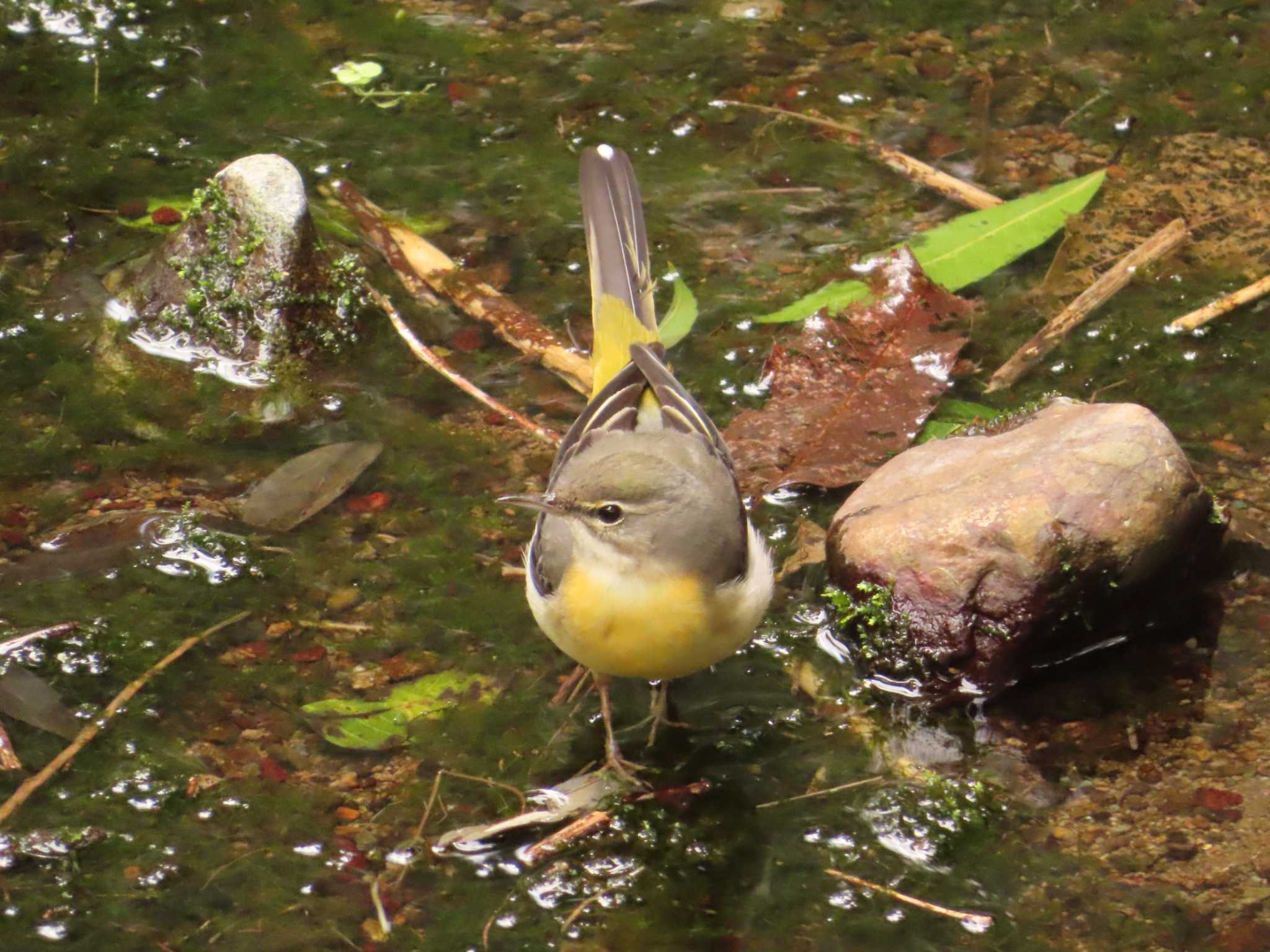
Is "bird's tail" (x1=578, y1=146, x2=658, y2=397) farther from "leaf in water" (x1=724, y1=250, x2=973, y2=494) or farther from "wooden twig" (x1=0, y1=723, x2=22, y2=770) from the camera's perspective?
"wooden twig" (x1=0, y1=723, x2=22, y2=770)

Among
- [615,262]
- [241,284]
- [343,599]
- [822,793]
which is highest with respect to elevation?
[615,262]

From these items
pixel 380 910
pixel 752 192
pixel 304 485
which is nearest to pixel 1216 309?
pixel 752 192

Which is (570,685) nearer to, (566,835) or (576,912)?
(566,835)

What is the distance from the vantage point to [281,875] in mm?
4469

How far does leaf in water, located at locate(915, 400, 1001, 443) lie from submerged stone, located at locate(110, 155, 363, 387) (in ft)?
8.75

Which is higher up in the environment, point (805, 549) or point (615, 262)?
point (615, 262)

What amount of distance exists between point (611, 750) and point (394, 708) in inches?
30.1

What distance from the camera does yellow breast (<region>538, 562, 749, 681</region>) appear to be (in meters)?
4.50

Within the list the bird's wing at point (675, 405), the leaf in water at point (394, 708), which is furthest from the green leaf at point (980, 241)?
the leaf in water at point (394, 708)

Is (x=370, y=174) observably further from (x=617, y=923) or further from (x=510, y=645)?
(x=617, y=923)

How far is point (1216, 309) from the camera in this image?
263 inches

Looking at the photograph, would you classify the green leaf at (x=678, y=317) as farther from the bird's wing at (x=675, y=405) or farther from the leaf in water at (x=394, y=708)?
the leaf in water at (x=394, y=708)

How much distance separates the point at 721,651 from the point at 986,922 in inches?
44.0

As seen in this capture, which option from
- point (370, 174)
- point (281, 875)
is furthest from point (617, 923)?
point (370, 174)
